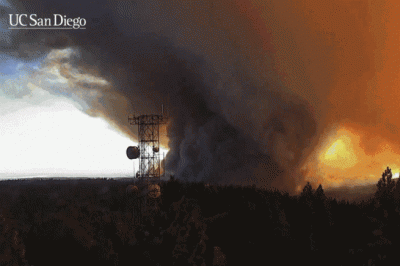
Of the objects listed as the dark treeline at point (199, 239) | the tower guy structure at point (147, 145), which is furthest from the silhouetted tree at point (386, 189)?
the tower guy structure at point (147, 145)

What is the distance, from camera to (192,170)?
299 feet

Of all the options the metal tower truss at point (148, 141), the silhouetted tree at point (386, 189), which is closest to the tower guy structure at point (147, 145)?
the metal tower truss at point (148, 141)

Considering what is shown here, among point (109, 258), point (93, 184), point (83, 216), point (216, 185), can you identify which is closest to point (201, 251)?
point (109, 258)

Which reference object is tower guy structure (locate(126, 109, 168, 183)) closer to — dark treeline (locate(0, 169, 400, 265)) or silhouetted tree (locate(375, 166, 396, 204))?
dark treeline (locate(0, 169, 400, 265))

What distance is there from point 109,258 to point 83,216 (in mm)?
4113

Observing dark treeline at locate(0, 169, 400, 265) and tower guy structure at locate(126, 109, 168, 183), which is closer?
dark treeline at locate(0, 169, 400, 265)

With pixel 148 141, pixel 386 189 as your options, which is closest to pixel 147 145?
pixel 148 141

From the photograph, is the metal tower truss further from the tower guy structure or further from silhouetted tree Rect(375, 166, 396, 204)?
silhouetted tree Rect(375, 166, 396, 204)

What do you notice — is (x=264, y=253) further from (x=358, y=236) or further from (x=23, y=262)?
(x=23, y=262)

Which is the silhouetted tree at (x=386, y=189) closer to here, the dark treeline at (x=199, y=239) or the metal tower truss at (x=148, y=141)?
the dark treeline at (x=199, y=239)

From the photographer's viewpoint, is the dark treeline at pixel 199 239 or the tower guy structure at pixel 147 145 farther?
the tower guy structure at pixel 147 145

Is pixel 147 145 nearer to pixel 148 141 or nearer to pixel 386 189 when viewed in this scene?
pixel 148 141

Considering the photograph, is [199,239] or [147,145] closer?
[199,239]

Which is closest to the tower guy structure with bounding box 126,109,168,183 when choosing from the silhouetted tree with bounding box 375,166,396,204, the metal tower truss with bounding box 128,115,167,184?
the metal tower truss with bounding box 128,115,167,184
